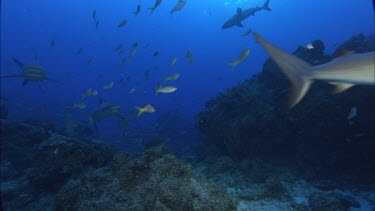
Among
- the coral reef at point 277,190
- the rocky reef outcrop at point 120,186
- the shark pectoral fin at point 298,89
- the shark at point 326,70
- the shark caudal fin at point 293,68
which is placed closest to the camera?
the shark at point 326,70

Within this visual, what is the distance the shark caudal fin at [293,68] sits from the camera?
2528mm

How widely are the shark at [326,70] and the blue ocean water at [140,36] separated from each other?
78502mm

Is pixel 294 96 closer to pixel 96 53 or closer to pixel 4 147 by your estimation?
pixel 4 147

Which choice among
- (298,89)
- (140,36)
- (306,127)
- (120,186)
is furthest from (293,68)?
(140,36)

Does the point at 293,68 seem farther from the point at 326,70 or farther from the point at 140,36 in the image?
the point at 140,36

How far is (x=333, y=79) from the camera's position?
256 cm

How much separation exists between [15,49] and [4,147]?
130m

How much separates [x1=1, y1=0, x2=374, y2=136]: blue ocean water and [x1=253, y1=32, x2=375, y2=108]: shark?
78.5 m

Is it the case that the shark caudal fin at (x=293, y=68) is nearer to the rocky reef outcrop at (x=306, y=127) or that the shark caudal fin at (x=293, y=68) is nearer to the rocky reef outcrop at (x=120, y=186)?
the rocky reef outcrop at (x=120, y=186)

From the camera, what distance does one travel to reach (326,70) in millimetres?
2562

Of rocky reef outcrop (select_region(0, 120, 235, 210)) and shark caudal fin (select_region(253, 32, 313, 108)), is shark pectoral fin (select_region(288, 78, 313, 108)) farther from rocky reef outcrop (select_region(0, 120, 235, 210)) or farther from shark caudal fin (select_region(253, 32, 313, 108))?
rocky reef outcrop (select_region(0, 120, 235, 210))

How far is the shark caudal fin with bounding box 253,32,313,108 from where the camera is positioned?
2.53 metres

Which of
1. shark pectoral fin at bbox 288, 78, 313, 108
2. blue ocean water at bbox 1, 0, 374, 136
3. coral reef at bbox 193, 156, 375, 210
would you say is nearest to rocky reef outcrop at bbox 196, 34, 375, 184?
coral reef at bbox 193, 156, 375, 210

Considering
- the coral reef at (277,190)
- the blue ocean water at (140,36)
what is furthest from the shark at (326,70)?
the blue ocean water at (140,36)
